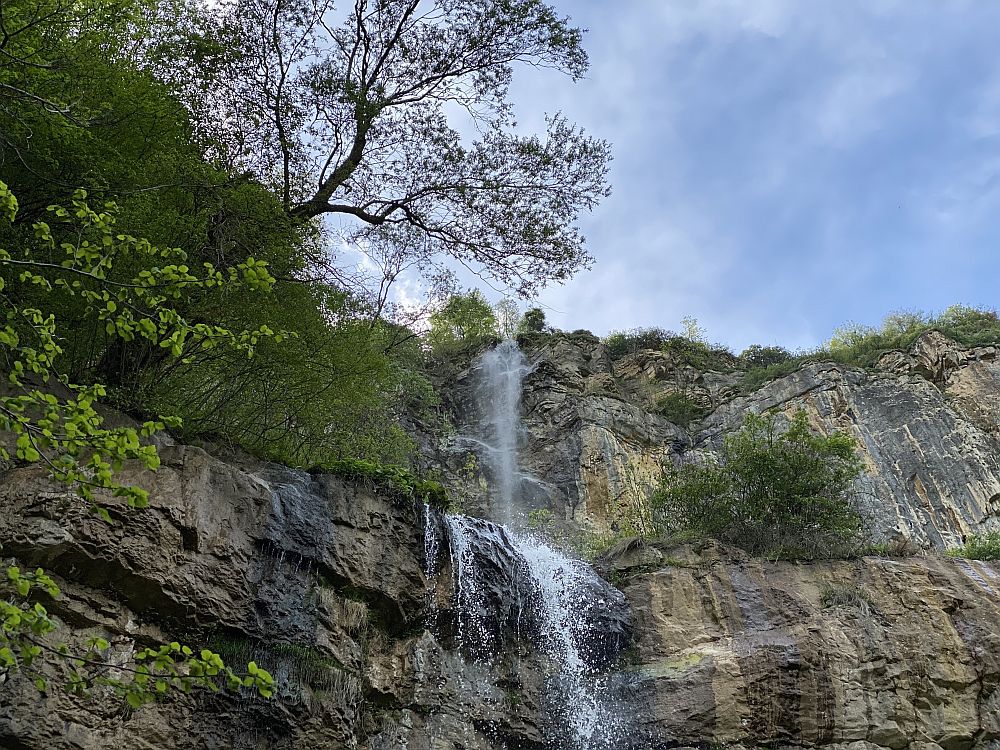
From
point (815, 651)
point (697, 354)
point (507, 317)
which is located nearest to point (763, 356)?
point (697, 354)

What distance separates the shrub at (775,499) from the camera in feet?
Result: 48.0

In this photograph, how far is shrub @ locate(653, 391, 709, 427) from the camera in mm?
28438

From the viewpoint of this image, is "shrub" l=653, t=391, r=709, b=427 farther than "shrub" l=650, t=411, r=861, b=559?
Yes

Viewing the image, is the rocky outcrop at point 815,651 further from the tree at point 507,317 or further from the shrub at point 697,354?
the tree at point 507,317

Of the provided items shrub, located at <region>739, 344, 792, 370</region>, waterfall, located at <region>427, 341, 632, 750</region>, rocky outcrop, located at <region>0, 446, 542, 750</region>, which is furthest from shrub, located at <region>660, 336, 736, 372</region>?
rocky outcrop, located at <region>0, 446, 542, 750</region>

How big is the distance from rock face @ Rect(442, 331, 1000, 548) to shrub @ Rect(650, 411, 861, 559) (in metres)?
5.90

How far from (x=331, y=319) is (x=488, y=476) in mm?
13354

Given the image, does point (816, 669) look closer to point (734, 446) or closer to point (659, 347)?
point (734, 446)

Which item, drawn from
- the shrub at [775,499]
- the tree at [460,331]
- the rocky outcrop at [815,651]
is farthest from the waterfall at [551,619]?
the tree at [460,331]

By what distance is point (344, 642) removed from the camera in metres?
9.70

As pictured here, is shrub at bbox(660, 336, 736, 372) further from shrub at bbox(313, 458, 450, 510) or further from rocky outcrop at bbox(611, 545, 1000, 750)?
shrub at bbox(313, 458, 450, 510)

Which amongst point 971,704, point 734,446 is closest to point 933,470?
point 734,446

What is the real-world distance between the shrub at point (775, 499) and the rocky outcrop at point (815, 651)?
87 cm

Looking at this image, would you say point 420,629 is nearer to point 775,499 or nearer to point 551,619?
point 551,619
